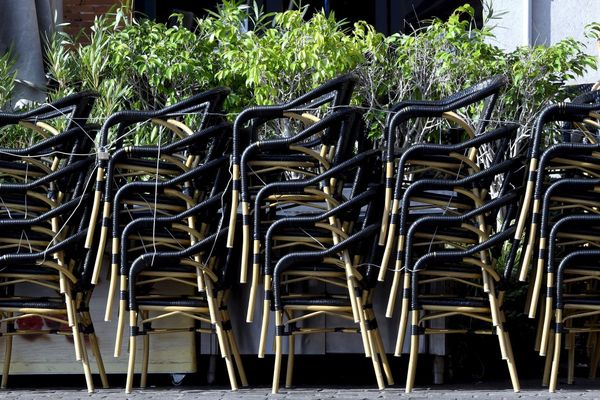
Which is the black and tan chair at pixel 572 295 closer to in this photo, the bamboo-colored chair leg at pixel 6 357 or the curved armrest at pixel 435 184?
the curved armrest at pixel 435 184

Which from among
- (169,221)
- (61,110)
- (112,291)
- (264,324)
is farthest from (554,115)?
(61,110)

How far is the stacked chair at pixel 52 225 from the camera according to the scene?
5.77 meters

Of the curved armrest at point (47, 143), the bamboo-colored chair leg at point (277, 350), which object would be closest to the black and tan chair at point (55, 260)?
the curved armrest at point (47, 143)

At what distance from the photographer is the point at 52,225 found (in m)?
5.88

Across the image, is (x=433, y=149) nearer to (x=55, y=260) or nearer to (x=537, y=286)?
(x=537, y=286)

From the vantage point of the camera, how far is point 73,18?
30.8ft

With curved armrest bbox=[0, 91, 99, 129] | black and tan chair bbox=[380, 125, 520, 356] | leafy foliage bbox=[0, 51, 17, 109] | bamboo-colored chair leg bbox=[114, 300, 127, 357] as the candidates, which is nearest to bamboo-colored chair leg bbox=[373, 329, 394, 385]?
black and tan chair bbox=[380, 125, 520, 356]

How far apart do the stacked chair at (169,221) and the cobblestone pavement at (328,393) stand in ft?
0.39

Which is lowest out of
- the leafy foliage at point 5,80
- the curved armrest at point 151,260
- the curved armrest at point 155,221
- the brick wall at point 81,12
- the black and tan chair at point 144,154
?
the curved armrest at point 151,260

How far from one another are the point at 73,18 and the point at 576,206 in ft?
16.7

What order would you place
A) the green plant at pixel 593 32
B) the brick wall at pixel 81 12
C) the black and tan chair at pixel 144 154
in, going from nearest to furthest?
the black and tan chair at pixel 144 154
the green plant at pixel 593 32
the brick wall at pixel 81 12

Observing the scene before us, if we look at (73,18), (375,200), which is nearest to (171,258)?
(375,200)

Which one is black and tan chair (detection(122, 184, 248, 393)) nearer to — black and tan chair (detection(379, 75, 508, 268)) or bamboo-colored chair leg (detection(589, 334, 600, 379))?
black and tan chair (detection(379, 75, 508, 268))

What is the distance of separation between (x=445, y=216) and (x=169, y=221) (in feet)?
4.44
